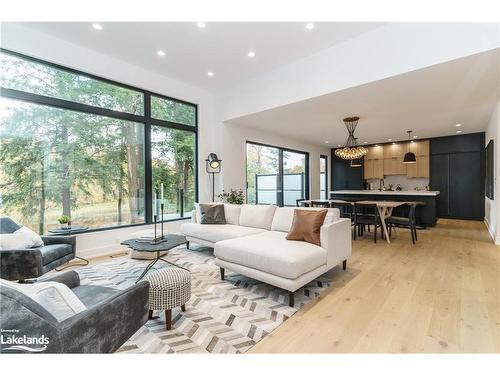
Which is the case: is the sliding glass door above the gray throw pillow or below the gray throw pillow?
above

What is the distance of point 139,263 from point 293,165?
6.15m

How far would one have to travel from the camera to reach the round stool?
202 centimetres

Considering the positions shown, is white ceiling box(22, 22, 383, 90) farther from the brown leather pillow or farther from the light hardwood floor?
the light hardwood floor

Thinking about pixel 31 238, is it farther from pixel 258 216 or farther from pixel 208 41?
pixel 208 41

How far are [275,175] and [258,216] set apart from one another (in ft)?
13.2

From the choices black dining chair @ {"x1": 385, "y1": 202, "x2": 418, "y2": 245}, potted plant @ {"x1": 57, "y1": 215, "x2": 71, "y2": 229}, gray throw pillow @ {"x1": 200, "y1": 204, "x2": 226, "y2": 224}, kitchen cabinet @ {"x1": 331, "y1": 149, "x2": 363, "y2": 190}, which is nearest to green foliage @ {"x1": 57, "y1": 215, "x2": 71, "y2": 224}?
potted plant @ {"x1": 57, "y1": 215, "x2": 71, "y2": 229}

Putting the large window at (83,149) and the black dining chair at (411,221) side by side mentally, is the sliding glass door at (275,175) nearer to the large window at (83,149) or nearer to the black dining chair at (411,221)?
the large window at (83,149)

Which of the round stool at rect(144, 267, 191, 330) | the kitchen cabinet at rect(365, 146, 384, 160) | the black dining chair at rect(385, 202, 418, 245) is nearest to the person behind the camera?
the round stool at rect(144, 267, 191, 330)

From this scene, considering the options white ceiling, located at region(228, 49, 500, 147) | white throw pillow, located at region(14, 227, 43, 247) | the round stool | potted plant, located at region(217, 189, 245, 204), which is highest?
white ceiling, located at region(228, 49, 500, 147)

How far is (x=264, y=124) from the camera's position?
611cm

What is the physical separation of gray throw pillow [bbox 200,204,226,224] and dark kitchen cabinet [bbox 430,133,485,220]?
24.3 ft
